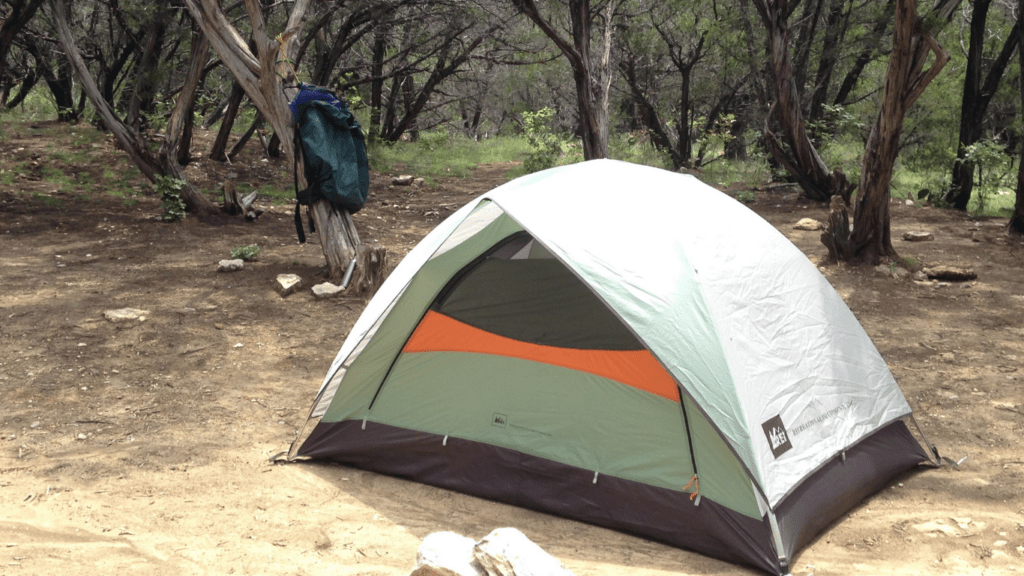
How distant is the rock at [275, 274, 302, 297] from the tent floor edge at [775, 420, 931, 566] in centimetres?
462

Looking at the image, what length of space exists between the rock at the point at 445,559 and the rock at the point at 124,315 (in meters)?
4.07

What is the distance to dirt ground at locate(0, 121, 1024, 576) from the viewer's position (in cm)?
321

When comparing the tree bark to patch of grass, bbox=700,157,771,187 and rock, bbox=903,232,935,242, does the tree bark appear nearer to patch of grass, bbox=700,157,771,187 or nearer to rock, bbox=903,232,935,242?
patch of grass, bbox=700,157,771,187

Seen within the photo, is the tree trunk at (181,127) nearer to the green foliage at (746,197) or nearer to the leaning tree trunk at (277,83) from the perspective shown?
the leaning tree trunk at (277,83)

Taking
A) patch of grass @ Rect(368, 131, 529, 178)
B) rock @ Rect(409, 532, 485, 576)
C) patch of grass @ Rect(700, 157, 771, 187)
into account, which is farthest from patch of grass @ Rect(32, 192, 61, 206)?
patch of grass @ Rect(700, 157, 771, 187)

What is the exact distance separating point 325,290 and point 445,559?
4.40 m

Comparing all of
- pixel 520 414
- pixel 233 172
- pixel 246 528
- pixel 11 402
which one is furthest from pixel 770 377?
pixel 233 172

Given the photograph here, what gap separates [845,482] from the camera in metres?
3.55

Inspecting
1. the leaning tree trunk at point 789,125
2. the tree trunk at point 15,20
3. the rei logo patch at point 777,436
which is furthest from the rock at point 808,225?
the tree trunk at point 15,20

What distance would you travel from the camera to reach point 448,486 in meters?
3.80

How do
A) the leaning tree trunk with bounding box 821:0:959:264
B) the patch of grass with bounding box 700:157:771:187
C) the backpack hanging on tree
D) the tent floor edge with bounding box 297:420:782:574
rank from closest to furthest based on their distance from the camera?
the tent floor edge with bounding box 297:420:782:574
the backpack hanging on tree
the leaning tree trunk with bounding box 821:0:959:264
the patch of grass with bounding box 700:157:771:187

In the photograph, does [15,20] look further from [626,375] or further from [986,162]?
[986,162]

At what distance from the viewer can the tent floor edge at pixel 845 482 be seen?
3.24 meters

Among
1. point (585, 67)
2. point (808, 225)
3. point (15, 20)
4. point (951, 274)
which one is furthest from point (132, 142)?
point (951, 274)
